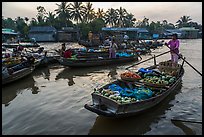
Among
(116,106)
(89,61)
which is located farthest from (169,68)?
(89,61)

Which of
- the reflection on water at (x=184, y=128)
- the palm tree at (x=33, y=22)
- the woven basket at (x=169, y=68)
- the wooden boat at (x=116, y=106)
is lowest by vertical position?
the reflection on water at (x=184, y=128)

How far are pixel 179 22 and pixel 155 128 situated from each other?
97393 millimetres

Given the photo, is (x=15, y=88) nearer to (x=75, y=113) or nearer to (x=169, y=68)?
(x=75, y=113)

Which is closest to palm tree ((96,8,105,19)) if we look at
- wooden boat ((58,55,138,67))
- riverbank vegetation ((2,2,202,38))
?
riverbank vegetation ((2,2,202,38))

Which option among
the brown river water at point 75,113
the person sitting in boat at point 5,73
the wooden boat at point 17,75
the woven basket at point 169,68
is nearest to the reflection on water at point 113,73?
the brown river water at point 75,113

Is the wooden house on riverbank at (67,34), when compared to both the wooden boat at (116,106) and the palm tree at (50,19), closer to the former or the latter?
the palm tree at (50,19)

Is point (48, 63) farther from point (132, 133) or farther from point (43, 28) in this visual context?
point (43, 28)

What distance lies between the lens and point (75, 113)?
6.79 metres

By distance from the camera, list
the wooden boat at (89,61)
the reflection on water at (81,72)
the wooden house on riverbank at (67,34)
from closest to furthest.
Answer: the reflection on water at (81,72) < the wooden boat at (89,61) < the wooden house on riverbank at (67,34)

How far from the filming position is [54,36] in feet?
158

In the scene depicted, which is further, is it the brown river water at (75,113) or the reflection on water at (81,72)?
the reflection on water at (81,72)

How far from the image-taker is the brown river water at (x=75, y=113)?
5719mm

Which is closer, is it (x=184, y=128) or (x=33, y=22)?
Result: (x=184, y=128)

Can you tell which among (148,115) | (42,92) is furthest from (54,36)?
(148,115)
